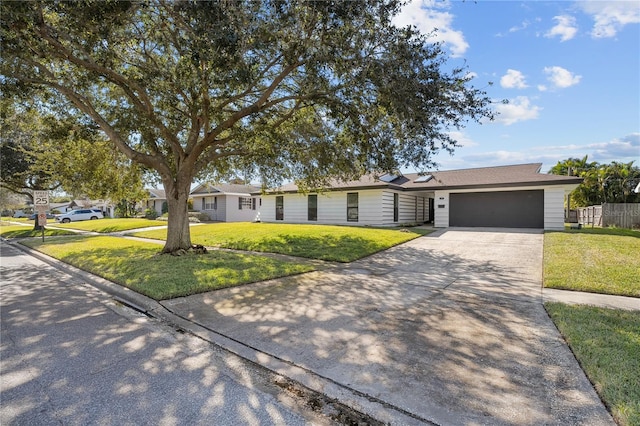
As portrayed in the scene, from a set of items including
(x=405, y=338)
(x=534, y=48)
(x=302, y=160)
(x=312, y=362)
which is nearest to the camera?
(x=312, y=362)

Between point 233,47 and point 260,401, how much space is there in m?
5.58

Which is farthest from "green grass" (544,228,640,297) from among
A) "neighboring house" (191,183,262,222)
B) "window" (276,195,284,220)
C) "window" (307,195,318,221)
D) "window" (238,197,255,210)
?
"window" (238,197,255,210)

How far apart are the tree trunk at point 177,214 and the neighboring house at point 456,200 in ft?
26.8

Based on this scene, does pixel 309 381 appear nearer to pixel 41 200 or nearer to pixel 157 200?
pixel 41 200

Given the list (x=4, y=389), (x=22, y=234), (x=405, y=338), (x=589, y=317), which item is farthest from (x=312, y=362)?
(x=22, y=234)

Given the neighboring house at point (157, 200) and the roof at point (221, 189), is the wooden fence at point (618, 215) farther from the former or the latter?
the neighboring house at point (157, 200)

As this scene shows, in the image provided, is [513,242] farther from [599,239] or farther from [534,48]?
[534,48]

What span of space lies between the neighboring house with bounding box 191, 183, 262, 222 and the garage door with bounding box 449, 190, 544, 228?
1715cm

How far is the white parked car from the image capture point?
37.1m

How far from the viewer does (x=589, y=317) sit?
4.87 m

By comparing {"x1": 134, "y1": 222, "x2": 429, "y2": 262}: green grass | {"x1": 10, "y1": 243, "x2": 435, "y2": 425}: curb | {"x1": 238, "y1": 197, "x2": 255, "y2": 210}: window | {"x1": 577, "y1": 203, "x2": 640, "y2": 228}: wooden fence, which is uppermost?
{"x1": 238, "y1": 197, "x2": 255, "y2": 210}: window

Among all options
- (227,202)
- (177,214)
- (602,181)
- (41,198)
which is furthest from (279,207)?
(602,181)

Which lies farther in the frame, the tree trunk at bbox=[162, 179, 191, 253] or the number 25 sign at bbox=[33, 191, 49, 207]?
the number 25 sign at bbox=[33, 191, 49, 207]

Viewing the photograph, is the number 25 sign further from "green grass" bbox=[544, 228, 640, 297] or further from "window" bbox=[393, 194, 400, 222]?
"green grass" bbox=[544, 228, 640, 297]
